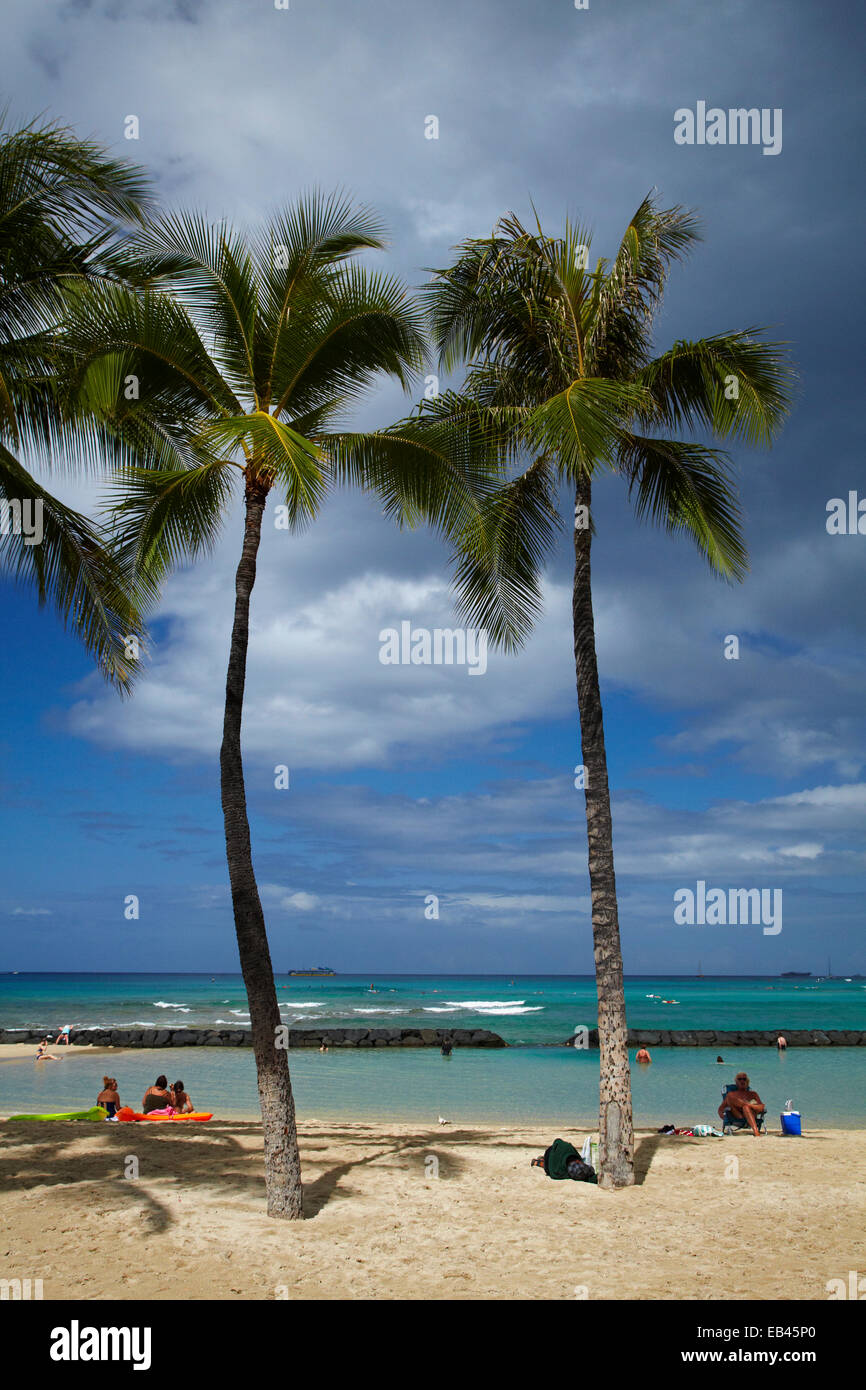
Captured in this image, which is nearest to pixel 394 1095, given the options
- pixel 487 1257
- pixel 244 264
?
pixel 487 1257

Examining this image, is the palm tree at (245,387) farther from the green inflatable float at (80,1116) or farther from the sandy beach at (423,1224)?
the green inflatable float at (80,1116)

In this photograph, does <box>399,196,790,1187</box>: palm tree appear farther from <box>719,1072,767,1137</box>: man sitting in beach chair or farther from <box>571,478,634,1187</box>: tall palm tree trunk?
<box>719,1072,767,1137</box>: man sitting in beach chair

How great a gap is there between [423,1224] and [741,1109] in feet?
28.8

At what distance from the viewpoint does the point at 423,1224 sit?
809 centimetres

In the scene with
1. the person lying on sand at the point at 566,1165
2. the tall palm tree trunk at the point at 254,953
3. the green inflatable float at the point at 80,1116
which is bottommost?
the green inflatable float at the point at 80,1116

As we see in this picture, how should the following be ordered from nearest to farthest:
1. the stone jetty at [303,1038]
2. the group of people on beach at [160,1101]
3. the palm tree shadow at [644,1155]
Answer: the palm tree shadow at [644,1155] < the group of people on beach at [160,1101] < the stone jetty at [303,1038]

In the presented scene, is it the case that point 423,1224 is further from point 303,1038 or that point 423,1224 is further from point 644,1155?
point 303,1038

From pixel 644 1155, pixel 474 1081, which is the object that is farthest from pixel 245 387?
pixel 474 1081

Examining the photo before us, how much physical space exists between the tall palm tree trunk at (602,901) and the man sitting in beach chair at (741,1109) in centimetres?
607

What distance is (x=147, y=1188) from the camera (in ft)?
29.7

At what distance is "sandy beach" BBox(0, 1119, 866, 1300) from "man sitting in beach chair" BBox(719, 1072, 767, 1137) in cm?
257

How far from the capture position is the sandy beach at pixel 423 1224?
6.48 metres

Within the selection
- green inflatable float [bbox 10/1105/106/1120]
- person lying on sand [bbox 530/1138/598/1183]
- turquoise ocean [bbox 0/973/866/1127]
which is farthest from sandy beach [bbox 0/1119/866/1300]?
turquoise ocean [bbox 0/973/866/1127]

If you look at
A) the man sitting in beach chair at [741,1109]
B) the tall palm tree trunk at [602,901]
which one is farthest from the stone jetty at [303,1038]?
the tall palm tree trunk at [602,901]
